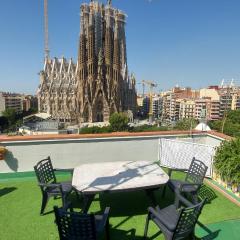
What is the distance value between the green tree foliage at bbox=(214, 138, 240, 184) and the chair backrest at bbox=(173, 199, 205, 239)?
2.07 meters

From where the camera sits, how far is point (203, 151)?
527 centimetres

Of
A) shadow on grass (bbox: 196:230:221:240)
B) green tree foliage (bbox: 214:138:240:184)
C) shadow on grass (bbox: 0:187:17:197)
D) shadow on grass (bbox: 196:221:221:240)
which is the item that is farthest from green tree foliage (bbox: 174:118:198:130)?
shadow on grass (bbox: 0:187:17:197)

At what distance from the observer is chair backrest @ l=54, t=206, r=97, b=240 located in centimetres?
234

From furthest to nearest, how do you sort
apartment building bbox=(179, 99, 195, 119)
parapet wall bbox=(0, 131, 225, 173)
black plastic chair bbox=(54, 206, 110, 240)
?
apartment building bbox=(179, 99, 195, 119) → parapet wall bbox=(0, 131, 225, 173) → black plastic chair bbox=(54, 206, 110, 240)

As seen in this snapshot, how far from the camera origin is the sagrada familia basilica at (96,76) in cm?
6550

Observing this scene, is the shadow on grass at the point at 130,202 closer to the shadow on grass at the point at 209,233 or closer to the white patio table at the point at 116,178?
the white patio table at the point at 116,178

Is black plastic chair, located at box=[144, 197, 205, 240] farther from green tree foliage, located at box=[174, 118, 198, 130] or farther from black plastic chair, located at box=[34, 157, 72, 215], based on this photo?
green tree foliage, located at box=[174, 118, 198, 130]

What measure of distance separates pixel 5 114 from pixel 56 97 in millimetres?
15797

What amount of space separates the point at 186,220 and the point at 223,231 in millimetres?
1177

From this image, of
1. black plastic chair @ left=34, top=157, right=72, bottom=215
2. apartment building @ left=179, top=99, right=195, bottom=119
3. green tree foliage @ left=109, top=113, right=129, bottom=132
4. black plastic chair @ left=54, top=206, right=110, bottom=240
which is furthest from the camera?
apartment building @ left=179, top=99, right=195, bottom=119

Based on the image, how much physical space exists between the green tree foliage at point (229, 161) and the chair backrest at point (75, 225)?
3048 mm

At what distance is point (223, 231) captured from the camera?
3.35m

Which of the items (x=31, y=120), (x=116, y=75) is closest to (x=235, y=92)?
(x=116, y=75)

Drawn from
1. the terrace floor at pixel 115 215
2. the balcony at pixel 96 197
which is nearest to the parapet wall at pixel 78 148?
the balcony at pixel 96 197
